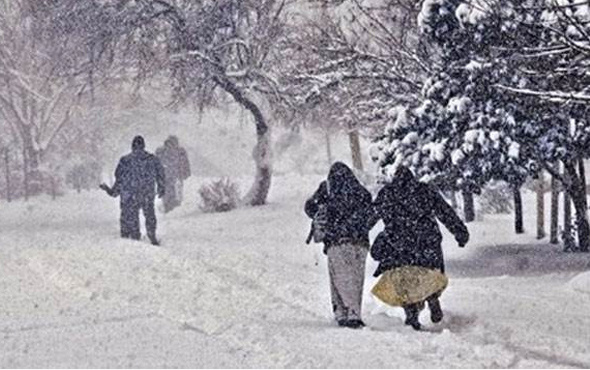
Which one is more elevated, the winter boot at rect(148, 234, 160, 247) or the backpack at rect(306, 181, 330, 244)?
the backpack at rect(306, 181, 330, 244)

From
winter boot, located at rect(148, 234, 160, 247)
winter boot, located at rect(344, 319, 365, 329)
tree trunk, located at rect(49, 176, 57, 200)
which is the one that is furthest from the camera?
tree trunk, located at rect(49, 176, 57, 200)

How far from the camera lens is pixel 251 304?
1147 centimetres

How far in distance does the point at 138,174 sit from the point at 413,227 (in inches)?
309

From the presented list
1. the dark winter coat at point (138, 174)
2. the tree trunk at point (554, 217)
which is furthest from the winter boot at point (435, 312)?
the dark winter coat at point (138, 174)

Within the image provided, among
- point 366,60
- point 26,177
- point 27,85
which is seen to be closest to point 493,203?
point 366,60

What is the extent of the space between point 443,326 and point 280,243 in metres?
8.26

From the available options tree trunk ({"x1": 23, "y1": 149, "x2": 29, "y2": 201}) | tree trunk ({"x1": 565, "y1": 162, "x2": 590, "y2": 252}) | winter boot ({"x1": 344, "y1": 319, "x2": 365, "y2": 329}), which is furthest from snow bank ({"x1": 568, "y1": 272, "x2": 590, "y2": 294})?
tree trunk ({"x1": 23, "y1": 149, "x2": 29, "y2": 201})

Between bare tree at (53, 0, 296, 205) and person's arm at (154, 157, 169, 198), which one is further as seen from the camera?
bare tree at (53, 0, 296, 205)

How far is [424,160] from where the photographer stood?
1477 cm

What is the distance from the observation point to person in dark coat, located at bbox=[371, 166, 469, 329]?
10.4 m

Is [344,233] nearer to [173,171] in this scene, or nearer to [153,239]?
[153,239]

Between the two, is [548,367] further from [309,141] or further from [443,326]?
[309,141]

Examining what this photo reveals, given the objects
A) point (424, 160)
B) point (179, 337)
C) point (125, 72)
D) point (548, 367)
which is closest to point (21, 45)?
point (125, 72)

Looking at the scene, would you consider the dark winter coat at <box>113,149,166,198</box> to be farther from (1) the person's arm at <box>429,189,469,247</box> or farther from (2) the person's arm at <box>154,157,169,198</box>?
(1) the person's arm at <box>429,189,469,247</box>
